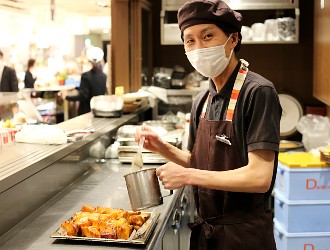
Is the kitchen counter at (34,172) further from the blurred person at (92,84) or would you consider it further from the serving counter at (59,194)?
the blurred person at (92,84)

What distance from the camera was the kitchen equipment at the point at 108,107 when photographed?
4211 millimetres

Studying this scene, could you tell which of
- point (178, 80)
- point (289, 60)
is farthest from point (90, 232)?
point (289, 60)

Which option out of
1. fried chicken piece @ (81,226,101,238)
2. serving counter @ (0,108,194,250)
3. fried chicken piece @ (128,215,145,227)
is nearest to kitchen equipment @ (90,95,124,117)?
serving counter @ (0,108,194,250)

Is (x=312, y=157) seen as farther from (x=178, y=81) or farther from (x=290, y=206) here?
(x=178, y=81)

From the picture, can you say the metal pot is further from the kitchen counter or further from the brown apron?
the kitchen counter

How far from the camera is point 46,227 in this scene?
221cm

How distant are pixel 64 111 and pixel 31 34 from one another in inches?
113

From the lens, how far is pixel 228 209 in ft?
6.49

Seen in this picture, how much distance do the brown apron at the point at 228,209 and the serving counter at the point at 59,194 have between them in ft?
0.79

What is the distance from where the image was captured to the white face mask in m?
1.93

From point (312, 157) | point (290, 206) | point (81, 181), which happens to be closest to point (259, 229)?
point (81, 181)

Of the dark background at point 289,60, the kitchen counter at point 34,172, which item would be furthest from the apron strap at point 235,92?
the dark background at point 289,60

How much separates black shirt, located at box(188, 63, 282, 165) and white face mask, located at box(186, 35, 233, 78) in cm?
6

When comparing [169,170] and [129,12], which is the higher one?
[129,12]
